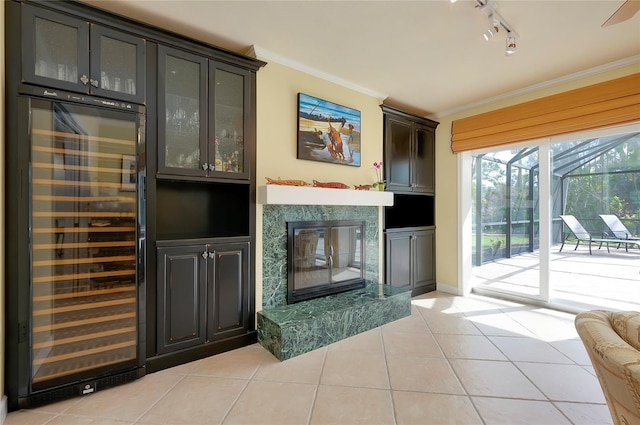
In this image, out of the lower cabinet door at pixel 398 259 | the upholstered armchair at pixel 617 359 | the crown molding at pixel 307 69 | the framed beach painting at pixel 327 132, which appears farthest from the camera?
the lower cabinet door at pixel 398 259

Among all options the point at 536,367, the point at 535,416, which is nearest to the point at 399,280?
the point at 536,367

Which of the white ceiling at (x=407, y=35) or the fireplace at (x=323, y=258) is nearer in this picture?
the white ceiling at (x=407, y=35)

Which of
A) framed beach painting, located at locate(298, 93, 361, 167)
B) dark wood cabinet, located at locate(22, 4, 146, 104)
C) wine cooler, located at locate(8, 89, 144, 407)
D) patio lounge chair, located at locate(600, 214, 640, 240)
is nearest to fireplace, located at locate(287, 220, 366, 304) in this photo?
framed beach painting, located at locate(298, 93, 361, 167)

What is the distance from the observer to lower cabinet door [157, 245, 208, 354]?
217 cm

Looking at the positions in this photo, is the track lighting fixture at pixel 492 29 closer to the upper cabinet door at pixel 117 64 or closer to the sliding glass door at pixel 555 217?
the sliding glass door at pixel 555 217

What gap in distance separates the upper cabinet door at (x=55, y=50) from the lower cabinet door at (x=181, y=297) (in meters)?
1.27

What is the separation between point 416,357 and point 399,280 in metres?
1.57

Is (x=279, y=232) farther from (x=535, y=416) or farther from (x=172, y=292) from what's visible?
(x=535, y=416)

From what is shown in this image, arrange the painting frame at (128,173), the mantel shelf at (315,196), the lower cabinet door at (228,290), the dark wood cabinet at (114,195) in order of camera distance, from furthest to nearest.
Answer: the mantel shelf at (315,196)
the lower cabinet door at (228,290)
the painting frame at (128,173)
the dark wood cabinet at (114,195)

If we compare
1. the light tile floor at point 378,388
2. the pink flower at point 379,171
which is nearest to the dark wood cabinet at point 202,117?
the light tile floor at point 378,388

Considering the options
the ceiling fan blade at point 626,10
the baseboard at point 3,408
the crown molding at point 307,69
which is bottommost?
the baseboard at point 3,408

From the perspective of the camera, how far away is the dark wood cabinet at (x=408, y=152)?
380cm

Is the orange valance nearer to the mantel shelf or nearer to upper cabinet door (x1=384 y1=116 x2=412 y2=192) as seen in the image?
upper cabinet door (x1=384 y1=116 x2=412 y2=192)

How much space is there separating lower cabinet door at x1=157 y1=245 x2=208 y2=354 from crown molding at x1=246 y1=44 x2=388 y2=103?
6.14 ft
